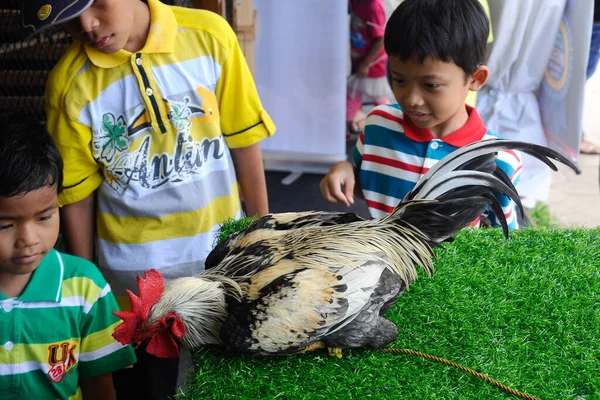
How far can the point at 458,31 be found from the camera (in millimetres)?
1908

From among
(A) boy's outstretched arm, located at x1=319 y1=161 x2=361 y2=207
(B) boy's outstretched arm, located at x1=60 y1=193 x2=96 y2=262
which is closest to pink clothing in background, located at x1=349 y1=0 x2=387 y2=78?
(A) boy's outstretched arm, located at x1=319 y1=161 x2=361 y2=207

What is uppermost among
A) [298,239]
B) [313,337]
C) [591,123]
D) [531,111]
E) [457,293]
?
[298,239]

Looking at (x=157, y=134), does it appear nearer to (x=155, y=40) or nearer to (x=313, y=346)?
(x=155, y=40)

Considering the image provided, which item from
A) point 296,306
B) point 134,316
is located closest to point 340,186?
point 296,306

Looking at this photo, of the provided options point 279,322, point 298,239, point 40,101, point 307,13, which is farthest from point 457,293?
point 307,13

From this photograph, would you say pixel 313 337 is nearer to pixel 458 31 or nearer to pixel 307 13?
pixel 458 31

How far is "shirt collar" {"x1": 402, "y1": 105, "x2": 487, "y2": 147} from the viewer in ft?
6.80

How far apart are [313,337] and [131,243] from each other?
0.87 metres

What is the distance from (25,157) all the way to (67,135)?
390mm

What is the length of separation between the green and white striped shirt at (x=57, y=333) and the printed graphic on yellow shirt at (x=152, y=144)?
0.38 metres

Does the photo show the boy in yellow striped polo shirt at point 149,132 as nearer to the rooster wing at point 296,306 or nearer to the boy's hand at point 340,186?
the boy's hand at point 340,186

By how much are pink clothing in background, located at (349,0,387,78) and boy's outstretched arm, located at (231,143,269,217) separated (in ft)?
8.69

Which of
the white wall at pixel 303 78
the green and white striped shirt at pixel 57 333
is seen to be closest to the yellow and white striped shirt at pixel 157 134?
the green and white striped shirt at pixel 57 333

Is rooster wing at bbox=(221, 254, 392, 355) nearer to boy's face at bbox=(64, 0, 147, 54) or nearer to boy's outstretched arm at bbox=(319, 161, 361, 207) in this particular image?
boy's outstretched arm at bbox=(319, 161, 361, 207)
